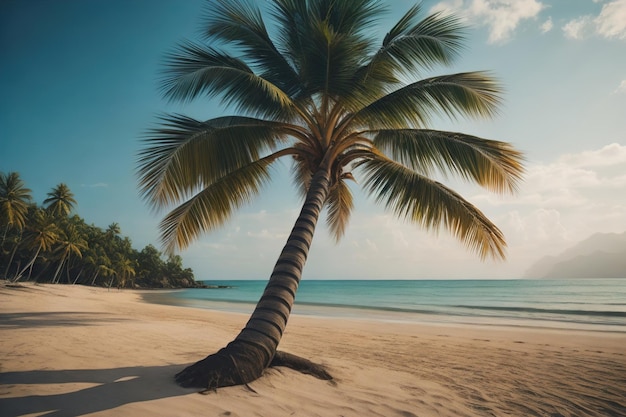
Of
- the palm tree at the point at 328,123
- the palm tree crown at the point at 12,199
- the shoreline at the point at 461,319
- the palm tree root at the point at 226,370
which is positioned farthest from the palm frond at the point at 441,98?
the palm tree crown at the point at 12,199

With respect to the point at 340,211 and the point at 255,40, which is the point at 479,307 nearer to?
the point at 340,211

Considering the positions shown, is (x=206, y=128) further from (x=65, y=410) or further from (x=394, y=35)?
(x=65, y=410)

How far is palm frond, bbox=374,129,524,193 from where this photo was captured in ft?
20.7

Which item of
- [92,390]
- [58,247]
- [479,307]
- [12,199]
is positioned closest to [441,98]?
[92,390]

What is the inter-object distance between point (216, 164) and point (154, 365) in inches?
141

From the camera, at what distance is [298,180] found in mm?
11312

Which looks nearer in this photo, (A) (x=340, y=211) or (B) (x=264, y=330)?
(B) (x=264, y=330)

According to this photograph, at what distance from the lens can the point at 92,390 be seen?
3.66 meters

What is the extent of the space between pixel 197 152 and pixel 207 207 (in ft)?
4.23

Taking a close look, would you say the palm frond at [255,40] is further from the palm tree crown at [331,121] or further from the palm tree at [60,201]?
the palm tree at [60,201]

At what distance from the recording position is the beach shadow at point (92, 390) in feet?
10.3

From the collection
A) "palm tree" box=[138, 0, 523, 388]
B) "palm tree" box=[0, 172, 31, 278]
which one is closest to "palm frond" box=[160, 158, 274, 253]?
"palm tree" box=[138, 0, 523, 388]

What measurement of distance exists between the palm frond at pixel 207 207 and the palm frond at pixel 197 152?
0.22m

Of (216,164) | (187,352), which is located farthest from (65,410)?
(216,164)
